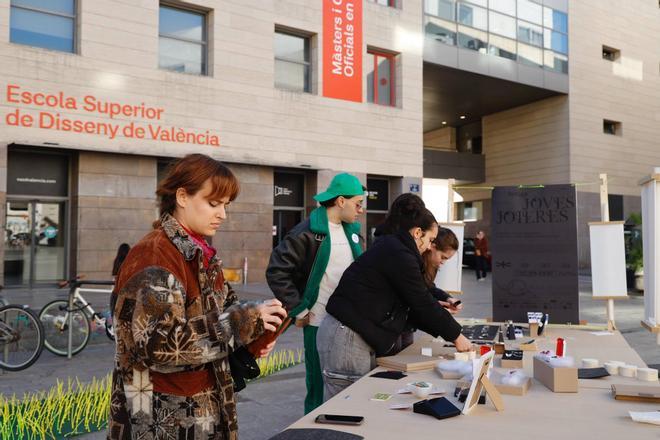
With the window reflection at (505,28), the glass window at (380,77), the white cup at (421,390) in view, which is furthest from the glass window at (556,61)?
the white cup at (421,390)

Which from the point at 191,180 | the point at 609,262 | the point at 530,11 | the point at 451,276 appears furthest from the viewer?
the point at 530,11

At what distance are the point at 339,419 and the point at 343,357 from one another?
0.95m

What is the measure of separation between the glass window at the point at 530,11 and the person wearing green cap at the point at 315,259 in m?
21.9

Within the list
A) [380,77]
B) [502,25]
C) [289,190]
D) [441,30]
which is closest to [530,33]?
[502,25]

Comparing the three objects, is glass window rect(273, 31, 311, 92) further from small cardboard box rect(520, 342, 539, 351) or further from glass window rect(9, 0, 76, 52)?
small cardboard box rect(520, 342, 539, 351)

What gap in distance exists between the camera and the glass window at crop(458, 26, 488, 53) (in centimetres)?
2138

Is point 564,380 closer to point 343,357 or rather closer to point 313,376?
point 343,357

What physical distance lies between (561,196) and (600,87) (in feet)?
77.7

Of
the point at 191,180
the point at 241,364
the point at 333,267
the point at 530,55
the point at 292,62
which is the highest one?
the point at 530,55

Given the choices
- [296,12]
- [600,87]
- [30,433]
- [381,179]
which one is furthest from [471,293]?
[600,87]

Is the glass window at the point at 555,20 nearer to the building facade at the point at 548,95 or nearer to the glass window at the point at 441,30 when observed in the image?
the building facade at the point at 548,95

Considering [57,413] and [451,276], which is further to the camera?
[451,276]

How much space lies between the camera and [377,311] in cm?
306

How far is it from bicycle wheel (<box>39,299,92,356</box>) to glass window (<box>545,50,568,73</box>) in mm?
22118
